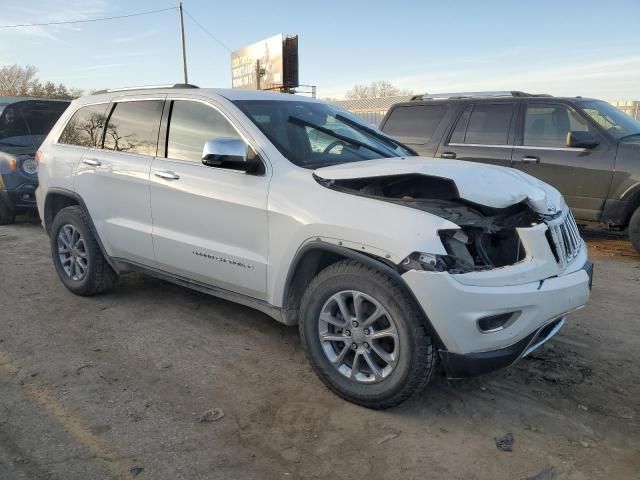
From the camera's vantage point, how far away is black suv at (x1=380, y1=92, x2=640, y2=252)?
6.20 metres

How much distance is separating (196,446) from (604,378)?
2495 mm

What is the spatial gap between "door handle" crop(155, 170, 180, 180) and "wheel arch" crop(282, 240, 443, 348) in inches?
48.0

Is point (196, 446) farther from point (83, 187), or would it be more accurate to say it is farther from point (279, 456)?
point (83, 187)

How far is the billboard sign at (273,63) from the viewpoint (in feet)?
112

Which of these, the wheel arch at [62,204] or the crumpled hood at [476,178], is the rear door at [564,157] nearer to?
the crumpled hood at [476,178]

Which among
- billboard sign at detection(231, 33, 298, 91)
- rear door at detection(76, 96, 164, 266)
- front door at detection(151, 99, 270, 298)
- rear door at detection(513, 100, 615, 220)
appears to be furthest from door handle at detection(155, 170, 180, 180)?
billboard sign at detection(231, 33, 298, 91)

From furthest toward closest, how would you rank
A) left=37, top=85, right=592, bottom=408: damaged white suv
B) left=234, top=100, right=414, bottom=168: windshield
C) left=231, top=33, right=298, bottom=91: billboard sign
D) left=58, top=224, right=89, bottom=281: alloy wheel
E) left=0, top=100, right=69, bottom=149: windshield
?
1. left=231, top=33, right=298, bottom=91: billboard sign
2. left=0, top=100, right=69, bottom=149: windshield
3. left=58, top=224, right=89, bottom=281: alloy wheel
4. left=234, top=100, right=414, bottom=168: windshield
5. left=37, top=85, right=592, bottom=408: damaged white suv

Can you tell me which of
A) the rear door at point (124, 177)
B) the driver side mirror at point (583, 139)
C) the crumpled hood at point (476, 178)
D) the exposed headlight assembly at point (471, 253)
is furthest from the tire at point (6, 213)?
the driver side mirror at point (583, 139)

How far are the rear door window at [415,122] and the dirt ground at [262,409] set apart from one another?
376cm

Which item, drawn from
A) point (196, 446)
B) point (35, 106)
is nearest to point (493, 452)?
point (196, 446)

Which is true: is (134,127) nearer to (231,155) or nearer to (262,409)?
(231,155)

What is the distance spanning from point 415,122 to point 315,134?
160 inches

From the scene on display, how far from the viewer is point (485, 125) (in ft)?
23.1

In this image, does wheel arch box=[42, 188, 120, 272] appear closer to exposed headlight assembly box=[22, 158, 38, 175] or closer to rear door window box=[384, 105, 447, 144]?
exposed headlight assembly box=[22, 158, 38, 175]
